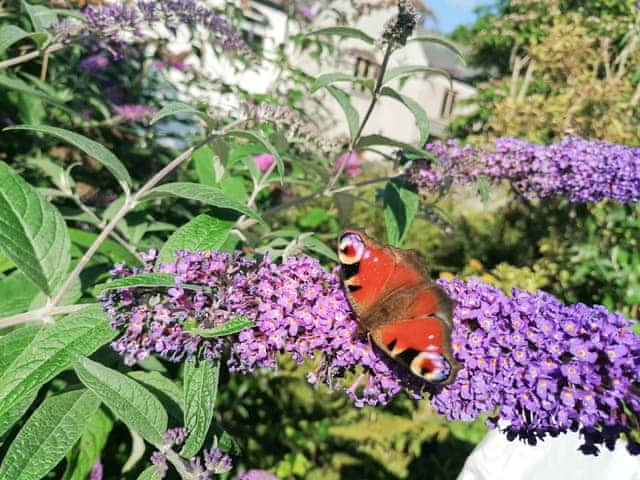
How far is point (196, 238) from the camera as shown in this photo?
125 cm

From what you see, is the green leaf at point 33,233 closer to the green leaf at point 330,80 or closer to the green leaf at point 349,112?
the green leaf at point 330,80

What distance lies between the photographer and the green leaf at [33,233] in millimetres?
1147

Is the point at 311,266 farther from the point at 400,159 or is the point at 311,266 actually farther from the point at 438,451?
the point at 438,451

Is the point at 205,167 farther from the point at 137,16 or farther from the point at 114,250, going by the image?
the point at 137,16

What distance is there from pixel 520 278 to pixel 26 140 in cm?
377

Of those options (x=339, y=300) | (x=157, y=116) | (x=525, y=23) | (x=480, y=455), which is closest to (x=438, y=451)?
(x=480, y=455)

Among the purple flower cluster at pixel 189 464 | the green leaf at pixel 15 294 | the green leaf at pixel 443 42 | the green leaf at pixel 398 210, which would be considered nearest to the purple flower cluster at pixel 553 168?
the green leaf at pixel 398 210

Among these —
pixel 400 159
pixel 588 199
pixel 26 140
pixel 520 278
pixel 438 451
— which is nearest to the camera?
pixel 400 159

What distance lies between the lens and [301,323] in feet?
3.53

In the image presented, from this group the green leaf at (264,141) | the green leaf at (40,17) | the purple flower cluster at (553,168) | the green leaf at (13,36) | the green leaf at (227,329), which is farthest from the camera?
the purple flower cluster at (553,168)

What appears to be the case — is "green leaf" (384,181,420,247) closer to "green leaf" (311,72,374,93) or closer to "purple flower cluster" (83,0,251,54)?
"green leaf" (311,72,374,93)

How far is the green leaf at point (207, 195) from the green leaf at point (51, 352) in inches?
12.5

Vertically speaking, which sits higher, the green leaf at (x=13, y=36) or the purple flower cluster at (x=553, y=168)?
the green leaf at (x=13, y=36)

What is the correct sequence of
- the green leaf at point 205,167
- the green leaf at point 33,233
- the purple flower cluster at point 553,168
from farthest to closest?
the purple flower cluster at point 553,168, the green leaf at point 205,167, the green leaf at point 33,233
